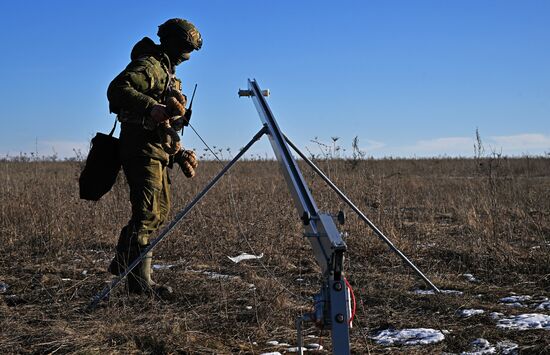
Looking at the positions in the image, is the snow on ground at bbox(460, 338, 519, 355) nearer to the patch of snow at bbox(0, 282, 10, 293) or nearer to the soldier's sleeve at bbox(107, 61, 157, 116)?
the soldier's sleeve at bbox(107, 61, 157, 116)

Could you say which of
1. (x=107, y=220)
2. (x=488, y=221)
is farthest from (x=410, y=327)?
(x=107, y=220)

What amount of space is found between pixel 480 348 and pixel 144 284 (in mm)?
2412

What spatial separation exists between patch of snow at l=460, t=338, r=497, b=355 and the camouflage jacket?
99.5 inches

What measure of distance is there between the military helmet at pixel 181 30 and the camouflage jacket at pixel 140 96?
5.7 inches

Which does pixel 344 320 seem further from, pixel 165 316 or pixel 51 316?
pixel 51 316

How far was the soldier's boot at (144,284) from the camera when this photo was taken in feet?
14.5

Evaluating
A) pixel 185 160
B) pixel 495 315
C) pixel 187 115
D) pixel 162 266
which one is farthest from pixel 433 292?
pixel 162 266

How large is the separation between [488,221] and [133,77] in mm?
4407

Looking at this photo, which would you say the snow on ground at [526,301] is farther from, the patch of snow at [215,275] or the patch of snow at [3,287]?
the patch of snow at [3,287]

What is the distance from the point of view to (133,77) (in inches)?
165

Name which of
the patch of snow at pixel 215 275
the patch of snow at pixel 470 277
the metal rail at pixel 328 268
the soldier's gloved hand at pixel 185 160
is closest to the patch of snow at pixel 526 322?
the patch of snow at pixel 470 277

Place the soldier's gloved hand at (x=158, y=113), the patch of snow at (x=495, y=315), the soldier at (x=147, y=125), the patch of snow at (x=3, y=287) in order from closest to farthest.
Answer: the patch of snow at (x=495, y=315) → the soldier's gloved hand at (x=158, y=113) → the soldier at (x=147, y=125) → the patch of snow at (x=3, y=287)

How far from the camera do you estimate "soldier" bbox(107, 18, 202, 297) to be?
416cm

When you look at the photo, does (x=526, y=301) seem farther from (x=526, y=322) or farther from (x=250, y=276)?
(x=250, y=276)
